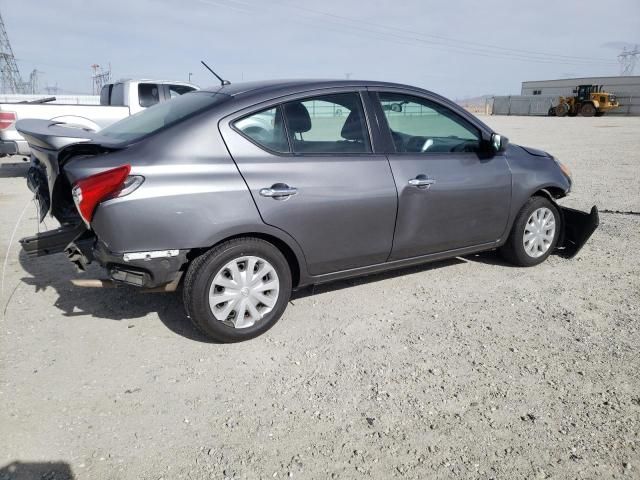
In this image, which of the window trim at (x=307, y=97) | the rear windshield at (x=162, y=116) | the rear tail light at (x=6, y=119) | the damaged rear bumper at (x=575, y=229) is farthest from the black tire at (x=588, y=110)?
the rear windshield at (x=162, y=116)

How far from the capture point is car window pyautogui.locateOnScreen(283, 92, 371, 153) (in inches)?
137

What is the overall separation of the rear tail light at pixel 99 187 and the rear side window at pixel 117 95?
8.62 m

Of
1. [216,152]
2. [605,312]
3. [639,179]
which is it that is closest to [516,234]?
[605,312]

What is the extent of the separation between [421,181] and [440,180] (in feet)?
0.68

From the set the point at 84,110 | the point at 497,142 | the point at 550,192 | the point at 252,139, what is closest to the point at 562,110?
the point at 84,110

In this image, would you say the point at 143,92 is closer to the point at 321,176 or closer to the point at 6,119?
the point at 6,119

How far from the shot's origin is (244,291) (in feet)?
10.9

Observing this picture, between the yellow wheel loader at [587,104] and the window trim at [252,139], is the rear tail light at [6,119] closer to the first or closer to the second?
the window trim at [252,139]

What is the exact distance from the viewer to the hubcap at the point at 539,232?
15.4 ft

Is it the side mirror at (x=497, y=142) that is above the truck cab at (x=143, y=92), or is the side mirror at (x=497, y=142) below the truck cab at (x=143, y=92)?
below

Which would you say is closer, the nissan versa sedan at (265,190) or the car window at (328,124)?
the nissan versa sedan at (265,190)

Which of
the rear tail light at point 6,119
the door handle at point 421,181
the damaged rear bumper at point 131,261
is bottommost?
the damaged rear bumper at point 131,261

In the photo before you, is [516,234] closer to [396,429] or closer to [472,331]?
[472,331]

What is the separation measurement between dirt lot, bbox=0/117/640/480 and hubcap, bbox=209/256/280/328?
0.75 feet
